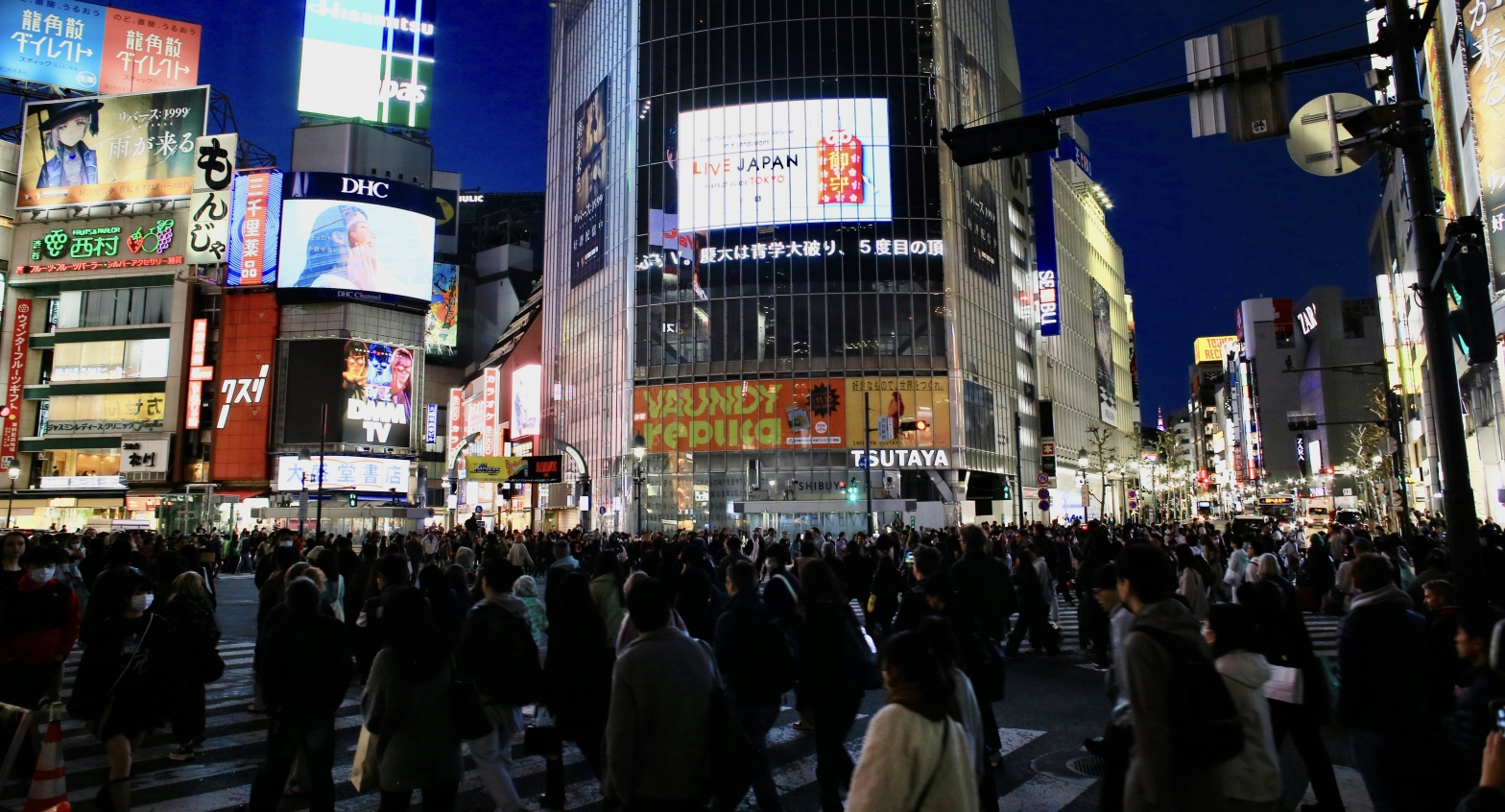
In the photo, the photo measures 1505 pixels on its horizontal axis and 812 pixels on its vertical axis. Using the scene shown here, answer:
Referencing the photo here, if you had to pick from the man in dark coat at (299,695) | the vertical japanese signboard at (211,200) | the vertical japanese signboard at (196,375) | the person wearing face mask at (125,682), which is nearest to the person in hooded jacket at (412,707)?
the man in dark coat at (299,695)

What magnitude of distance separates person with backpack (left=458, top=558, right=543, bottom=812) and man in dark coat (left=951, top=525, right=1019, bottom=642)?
4782 mm

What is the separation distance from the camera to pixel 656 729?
4215mm

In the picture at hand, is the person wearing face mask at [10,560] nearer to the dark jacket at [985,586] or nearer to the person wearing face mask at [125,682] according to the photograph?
Answer: the person wearing face mask at [125,682]

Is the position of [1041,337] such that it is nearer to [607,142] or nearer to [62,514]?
[607,142]

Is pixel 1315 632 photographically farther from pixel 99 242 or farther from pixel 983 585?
pixel 99 242

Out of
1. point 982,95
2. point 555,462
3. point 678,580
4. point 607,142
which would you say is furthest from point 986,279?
point 678,580

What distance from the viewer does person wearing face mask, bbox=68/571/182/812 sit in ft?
20.6

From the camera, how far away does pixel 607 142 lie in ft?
202

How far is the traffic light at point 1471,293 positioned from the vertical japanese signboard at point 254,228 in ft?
208

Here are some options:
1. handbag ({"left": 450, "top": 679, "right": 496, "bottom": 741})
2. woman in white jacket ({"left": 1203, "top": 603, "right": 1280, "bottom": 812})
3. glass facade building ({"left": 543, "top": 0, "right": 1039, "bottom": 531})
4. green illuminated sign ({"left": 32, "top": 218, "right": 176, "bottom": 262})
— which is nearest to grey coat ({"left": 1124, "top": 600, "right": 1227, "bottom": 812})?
woman in white jacket ({"left": 1203, "top": 603, "right": 1280, "bottom": 812})

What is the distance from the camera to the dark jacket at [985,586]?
368 inches

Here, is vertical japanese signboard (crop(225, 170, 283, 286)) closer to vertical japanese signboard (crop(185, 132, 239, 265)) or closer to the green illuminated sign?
vertical japanese signboard (crop(185, 132, 239, 265))

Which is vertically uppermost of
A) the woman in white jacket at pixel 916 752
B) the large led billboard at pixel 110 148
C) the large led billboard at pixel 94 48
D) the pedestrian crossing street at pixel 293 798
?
the large led billboard at pixel 94 48

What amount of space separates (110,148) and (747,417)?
44.6 metres
